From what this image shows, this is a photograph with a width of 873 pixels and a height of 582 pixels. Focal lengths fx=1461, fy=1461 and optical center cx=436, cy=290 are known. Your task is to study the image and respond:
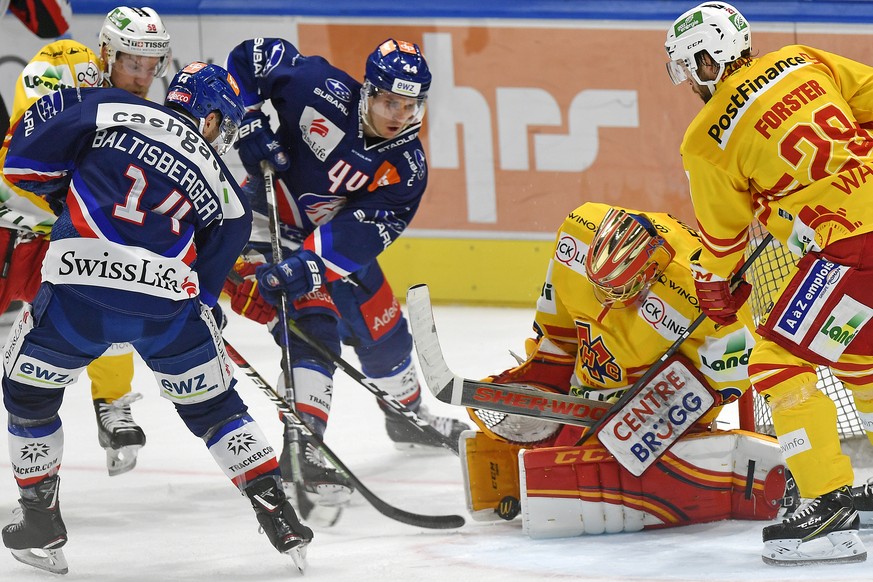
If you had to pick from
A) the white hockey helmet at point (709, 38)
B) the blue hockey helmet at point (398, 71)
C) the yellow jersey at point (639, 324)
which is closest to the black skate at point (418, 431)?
the yellow jersey at point (639, 324)

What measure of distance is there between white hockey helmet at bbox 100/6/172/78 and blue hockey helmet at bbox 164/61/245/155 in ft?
1.70

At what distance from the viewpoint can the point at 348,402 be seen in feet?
17.5

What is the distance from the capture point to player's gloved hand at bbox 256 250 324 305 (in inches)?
165

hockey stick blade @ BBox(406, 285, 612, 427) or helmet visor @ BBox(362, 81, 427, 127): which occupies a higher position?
helmet visor @ BBox(362, 81, 427, 127)

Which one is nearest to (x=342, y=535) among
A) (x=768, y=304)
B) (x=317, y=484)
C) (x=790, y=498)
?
(x=317, y=484)

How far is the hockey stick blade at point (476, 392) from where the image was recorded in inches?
144

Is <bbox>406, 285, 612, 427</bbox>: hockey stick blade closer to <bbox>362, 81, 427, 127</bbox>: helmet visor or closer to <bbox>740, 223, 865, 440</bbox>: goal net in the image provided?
<bbox>740, 223, 865, 440</bbox>: goal net

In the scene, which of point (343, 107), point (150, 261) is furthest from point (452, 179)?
point (150, 261)

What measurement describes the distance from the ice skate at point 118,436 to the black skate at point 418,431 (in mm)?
843

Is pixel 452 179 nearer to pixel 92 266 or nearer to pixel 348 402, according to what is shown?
pixel 348 402

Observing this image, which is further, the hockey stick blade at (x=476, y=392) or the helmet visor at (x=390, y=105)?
the helmet visor at (x=390, y=105)

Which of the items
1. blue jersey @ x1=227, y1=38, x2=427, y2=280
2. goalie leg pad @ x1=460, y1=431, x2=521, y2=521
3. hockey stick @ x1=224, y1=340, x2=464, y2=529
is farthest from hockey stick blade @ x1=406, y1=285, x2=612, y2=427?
blue jersey @ x1=227, y1=38, x2=427, y2=280

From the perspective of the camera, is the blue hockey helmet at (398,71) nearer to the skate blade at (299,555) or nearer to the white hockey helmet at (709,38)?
the white hockey helmet at (709,38)

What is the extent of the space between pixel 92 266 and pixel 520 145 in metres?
3.31
